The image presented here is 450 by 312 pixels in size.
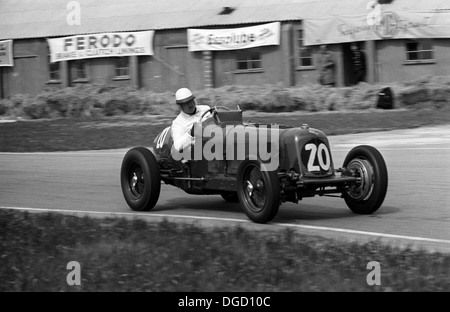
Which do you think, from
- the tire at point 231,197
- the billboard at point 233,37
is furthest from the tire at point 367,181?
the billboard at point 233,37

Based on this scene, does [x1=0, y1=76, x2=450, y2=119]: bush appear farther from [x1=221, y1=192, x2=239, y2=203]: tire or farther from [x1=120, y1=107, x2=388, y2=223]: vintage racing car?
[x1=120, y1=107, x2=388, y2=223]: vintage racing car

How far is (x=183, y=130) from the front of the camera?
36.1ft

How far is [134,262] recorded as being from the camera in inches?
298

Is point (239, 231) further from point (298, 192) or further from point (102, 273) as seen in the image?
point (102, 273)

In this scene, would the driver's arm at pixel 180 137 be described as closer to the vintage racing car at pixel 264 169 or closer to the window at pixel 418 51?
the vintage racing car at pixel 264 169

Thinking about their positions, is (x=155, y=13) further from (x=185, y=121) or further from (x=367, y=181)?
(x=367, y=181)

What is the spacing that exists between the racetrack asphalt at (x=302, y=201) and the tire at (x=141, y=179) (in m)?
0.18

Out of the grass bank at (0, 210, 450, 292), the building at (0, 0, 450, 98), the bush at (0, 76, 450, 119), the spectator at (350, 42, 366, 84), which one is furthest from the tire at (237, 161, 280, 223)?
the spectator at (350, 42, 366, 84)

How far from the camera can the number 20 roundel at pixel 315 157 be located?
9.74 m

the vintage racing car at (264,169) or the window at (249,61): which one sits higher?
the window at (249,61)

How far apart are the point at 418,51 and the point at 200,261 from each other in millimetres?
22872

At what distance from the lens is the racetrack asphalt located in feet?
30.7
